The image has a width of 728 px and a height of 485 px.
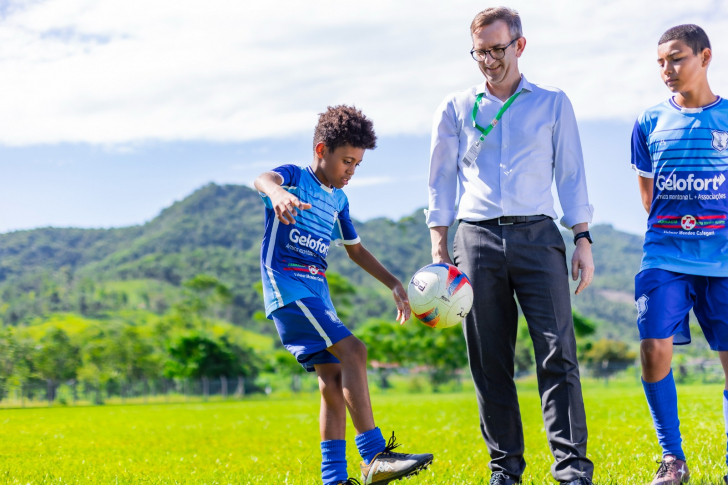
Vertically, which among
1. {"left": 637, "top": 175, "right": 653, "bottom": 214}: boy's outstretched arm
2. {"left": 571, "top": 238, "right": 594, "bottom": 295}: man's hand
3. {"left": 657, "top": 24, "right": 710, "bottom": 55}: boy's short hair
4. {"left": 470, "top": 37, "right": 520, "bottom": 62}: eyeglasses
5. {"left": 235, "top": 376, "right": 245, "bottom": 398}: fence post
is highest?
{"left": 657, "top": 24, "right": 710, "bottom": 55}: boy's short hair

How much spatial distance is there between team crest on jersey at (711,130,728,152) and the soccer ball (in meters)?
1.87

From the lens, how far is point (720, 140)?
14.9ft

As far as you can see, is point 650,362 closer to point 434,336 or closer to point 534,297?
point 534,297

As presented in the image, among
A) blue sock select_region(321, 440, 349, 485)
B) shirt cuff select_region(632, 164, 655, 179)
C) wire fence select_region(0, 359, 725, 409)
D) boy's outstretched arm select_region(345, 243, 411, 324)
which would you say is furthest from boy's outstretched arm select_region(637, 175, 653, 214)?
wire fence select_region(0, 359, 725, 409)

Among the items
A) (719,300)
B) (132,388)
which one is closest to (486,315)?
(719,300)

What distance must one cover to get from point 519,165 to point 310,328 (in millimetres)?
1657

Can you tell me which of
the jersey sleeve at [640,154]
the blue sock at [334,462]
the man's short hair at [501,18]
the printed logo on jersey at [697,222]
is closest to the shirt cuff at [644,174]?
the jersey sleeve at [640,154]

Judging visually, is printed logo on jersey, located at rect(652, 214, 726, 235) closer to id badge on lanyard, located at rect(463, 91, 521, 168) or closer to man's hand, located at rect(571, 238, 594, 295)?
man's hand, located at rect(571, 238, 594, 295)

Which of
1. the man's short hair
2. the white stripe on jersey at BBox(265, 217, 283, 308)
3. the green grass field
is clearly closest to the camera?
the man's short hair

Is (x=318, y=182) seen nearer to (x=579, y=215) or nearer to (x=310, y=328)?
(x=310, y=328)

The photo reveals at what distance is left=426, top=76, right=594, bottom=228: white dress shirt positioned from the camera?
170 inches

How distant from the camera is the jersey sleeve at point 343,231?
5.05 m

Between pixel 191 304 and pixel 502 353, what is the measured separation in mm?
79189

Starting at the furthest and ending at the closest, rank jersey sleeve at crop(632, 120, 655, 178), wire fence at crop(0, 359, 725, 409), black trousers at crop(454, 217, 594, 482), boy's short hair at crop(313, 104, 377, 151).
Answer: wire fence at crop(0, 359, 725, 409), jersey sleeve at crop(632, 120, 655, 178), boy's short hair at crop(313, 104, 377, 151), black trousers at crop(454, 217, 594, 482)
